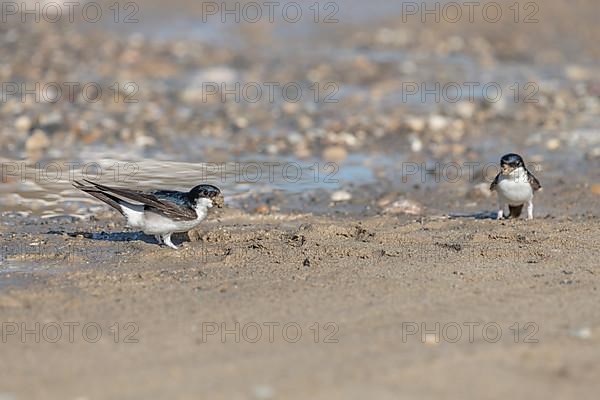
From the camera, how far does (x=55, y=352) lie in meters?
4.34

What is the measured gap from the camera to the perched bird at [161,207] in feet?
20.2

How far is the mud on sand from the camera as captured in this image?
13.0 ft

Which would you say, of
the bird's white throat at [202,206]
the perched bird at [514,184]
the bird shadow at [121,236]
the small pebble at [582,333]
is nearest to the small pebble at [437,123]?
the perched bird at [514,184]

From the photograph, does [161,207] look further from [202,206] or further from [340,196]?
[340,196]

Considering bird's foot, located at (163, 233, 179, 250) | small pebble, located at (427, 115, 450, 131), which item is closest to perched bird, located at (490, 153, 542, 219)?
bird's foot, located at (163, 233, 179, 250)

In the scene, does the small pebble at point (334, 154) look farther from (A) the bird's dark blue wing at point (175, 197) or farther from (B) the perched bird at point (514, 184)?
(A) the bird's dark blue wing at point (175, 197)

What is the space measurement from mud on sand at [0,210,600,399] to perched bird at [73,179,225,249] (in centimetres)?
14

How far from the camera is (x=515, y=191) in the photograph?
22.9 feet

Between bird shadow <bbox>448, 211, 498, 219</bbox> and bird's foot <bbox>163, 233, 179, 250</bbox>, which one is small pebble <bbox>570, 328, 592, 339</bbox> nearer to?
bird's foot <bbox>163, 233, 179, 250</bbox>

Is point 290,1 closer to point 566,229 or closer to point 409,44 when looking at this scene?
point 409,44

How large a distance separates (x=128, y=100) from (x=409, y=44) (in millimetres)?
4697

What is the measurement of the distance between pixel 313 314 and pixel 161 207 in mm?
1730

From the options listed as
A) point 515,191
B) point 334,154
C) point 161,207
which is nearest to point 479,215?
point 515,191

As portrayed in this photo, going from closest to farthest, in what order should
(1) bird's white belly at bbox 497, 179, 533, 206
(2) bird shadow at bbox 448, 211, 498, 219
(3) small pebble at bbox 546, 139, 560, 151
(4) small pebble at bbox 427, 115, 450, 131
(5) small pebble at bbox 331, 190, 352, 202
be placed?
(1) bird's white belly at bbox 497, 179, 533, 206
(2) bird shadow at bbox 448, 211, 498, 219
(5) small pebble at bbox 331, 190, 352, 202
(3) small pebble at bbox 546, 139, 560, 151
(4) small pebble at bbox 427, 115, 450, 131
